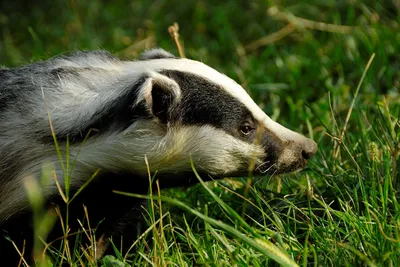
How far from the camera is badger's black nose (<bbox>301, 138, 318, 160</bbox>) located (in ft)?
13.1

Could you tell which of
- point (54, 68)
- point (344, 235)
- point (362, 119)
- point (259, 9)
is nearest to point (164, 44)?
point (259, 9)

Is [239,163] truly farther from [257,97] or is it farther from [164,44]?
[164,44]

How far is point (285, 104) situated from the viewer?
224 inches

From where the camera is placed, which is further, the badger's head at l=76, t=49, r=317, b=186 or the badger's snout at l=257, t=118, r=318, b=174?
the badger's snout at l=257, t=118, r=318, b=174

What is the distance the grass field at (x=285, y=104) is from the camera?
329cm

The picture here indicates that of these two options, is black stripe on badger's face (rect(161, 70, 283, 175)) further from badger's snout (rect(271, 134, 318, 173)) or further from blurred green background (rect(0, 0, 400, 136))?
blurred green background (rect(0, 0, 400, 136))

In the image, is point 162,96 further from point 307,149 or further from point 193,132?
point 307,149

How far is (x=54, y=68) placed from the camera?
391cm

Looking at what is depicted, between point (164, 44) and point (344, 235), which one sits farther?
point (164, 44)

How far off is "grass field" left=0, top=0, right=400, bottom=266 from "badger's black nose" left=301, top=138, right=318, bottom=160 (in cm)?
13

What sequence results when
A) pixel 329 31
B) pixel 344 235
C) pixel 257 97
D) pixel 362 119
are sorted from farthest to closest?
pixel 329 31
pixel 257 97
pixel 362 119
pixel 344 235

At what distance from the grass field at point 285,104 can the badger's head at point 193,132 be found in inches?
7.3

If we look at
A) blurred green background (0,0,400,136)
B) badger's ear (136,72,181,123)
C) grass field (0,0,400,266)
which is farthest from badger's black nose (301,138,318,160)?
blurred green background (0,0,400,136)

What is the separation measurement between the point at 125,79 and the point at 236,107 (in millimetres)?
562
